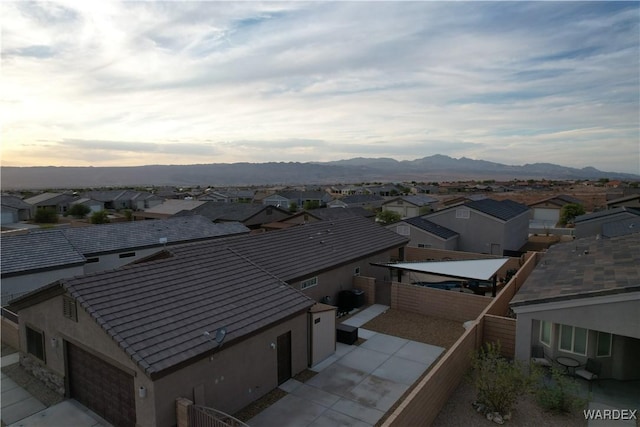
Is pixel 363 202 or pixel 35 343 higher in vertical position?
pixel 363 202

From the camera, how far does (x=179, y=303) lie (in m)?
12.9

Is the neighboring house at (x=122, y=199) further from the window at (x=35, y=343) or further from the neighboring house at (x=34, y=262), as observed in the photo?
the window at (x=35, y=343)

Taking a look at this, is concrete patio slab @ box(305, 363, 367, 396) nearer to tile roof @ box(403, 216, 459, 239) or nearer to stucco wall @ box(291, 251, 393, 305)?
stucco wall @ box(291, 251, 393, 305)

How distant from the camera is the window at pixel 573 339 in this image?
14.0 metres

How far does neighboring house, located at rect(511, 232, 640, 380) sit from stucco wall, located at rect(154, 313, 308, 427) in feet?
28.6

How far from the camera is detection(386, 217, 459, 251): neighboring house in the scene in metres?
35.4

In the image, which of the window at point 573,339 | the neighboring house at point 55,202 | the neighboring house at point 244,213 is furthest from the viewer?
the neighboring house at point 55,202

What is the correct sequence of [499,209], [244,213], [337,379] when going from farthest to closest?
1. [244,213]
2. [499,209]
3. [337,379]

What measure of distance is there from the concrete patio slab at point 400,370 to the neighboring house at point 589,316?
379cm

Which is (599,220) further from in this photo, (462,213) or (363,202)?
(363,202)

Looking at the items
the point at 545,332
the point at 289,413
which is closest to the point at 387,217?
the point at 545,332

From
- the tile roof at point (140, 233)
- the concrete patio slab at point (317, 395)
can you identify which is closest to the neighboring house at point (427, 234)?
the tile roof at point (140, 233)

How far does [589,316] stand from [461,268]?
895 cm

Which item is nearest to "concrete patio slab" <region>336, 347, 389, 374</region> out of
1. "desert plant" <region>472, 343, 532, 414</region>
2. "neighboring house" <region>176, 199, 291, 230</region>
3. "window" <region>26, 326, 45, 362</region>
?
"desert plant" <region>472, 343, 532, 414</region>
